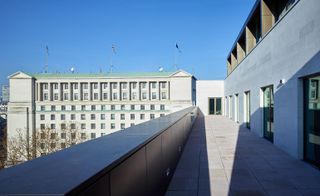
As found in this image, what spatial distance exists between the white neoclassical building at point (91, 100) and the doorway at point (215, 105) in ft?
117

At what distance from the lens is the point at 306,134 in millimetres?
7750

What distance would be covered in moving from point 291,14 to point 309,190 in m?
5.86

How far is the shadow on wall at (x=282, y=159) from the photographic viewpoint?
217 inches

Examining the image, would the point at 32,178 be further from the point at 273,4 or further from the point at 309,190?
the point at 273,4

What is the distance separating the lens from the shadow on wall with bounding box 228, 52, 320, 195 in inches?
217

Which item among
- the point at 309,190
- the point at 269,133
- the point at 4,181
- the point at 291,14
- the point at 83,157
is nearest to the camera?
the point at 4,181

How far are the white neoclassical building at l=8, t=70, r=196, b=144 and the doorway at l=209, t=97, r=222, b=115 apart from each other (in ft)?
117

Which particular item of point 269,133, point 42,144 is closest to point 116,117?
point 42,144

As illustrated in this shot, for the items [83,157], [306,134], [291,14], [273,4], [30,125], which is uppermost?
[273,4]

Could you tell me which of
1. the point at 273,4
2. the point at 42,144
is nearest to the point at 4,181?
the point at 273,4

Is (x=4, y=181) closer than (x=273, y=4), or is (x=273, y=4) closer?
(x=4, y=181)

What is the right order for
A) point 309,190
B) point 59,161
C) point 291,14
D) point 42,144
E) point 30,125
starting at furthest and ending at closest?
Result: point 30,125, point 42,144, point 291,14, point 309,190, point 59,161

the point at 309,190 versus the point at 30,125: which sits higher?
the point at 309,190

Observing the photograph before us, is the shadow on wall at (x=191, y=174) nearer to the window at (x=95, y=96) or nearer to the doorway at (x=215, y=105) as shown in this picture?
the doorway at (x=215, y=105)
